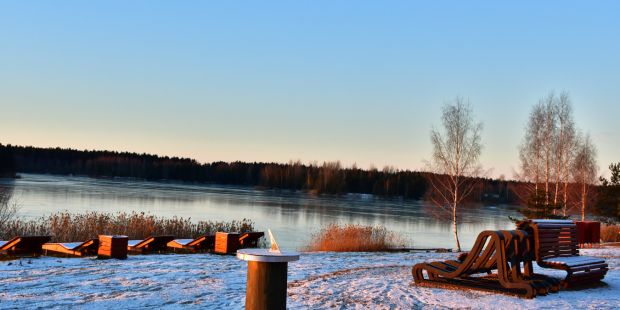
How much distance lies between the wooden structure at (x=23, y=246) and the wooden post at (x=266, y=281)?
915 centimetres

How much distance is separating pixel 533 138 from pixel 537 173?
5.31 feet

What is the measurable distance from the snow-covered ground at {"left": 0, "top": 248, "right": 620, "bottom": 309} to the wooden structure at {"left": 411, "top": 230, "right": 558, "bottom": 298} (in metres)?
0.17

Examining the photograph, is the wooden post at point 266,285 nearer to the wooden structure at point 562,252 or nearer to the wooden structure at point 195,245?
the wooden structure at point 562,252

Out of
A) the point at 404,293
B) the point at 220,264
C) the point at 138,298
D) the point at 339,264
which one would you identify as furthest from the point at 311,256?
the point at 138,298

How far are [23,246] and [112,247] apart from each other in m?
2.14

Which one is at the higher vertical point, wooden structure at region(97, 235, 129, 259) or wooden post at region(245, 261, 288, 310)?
wooden post at region(245, 261, 288, 310)

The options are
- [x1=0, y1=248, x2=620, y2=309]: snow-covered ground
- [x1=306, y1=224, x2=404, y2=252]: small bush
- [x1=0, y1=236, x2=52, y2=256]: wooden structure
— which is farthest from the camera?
[x1=306, y1=224, x2=404, y2=252]: small bush

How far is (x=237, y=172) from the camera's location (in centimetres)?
12719

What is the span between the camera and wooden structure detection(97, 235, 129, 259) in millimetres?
11096

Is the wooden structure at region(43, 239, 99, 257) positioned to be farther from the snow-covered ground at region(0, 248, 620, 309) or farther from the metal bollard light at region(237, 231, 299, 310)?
the metal bollard light at region(237, 231, 299, 310)

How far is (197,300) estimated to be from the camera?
7.23 meters

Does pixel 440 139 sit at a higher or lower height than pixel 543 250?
higher

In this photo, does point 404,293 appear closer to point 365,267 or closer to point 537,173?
point 365,267

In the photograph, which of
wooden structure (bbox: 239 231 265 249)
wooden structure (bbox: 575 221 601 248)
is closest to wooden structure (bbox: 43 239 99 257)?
wooden structure (bbox: 239 231 265 249)
